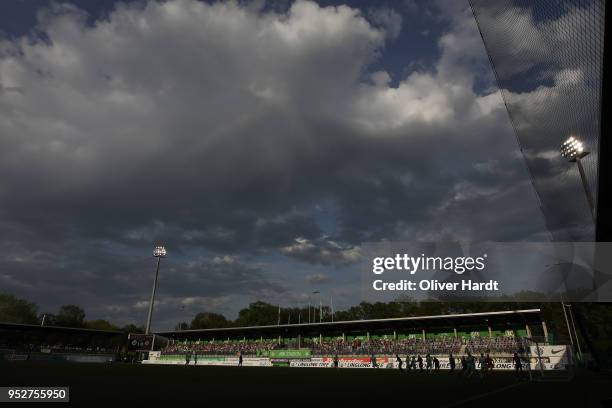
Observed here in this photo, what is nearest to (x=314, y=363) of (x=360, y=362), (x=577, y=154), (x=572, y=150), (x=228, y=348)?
(x=360, y=362)

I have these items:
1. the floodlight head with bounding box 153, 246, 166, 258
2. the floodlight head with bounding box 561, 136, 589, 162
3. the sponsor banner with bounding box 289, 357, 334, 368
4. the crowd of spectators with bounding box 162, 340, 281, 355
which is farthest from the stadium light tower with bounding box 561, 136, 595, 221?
the floodlight head with bounding box 153, 246, 166, 258

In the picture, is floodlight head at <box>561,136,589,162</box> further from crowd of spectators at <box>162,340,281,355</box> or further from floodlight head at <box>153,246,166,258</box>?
floodlight head at <box>153,246,166,258</box>

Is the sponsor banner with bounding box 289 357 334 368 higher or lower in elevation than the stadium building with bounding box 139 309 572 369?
lower

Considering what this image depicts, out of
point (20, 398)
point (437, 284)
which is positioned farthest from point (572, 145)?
point (20, 398)

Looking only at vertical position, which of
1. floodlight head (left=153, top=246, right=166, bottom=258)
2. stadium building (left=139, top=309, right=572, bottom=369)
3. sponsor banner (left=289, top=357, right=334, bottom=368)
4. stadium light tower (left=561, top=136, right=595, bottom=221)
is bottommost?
sponsor banner (left=289, top=357, right=334, bottom=368)

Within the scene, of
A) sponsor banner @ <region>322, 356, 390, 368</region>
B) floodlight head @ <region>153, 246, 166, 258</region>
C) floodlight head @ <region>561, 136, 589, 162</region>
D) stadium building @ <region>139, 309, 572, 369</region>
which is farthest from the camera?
floodlight head @ <region>153, 246, 166, 258</region>

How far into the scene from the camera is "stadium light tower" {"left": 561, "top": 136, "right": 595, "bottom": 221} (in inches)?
875

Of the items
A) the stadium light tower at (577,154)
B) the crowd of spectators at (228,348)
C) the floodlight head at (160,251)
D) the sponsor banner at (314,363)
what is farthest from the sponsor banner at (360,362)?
the floodlight head at (160,251)

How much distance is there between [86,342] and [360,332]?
6714cm

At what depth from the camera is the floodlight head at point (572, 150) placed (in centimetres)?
2219

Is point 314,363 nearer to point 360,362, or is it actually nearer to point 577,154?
point 360,362

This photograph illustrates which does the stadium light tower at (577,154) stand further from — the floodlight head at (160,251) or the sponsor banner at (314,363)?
the floodlight head at (160,251)

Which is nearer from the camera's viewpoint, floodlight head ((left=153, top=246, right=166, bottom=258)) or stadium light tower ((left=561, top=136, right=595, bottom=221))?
stadium light tower ((left=561, top=136, right=595, bottom=221))

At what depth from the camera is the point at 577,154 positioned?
23172mm
